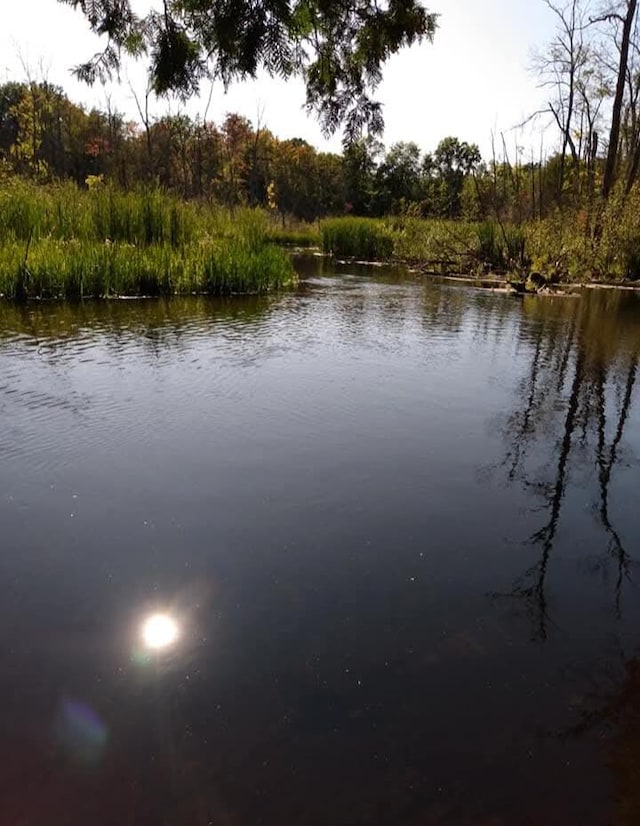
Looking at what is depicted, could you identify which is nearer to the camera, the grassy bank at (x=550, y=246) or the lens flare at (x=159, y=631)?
the lens flare at (x=159, y=631)

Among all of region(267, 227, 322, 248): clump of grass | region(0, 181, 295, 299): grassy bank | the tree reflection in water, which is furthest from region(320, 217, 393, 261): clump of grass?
the tree reflection in water

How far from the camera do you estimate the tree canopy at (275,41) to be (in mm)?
3023

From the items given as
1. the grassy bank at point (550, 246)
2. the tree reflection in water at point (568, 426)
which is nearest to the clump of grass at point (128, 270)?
the tree reflection in water at point (568, 426)

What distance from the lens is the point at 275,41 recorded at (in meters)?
3.04

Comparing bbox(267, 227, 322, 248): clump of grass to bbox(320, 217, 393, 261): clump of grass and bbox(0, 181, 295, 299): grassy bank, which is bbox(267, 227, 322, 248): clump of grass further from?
bbox(0, 181, 295, 299): grassy bank

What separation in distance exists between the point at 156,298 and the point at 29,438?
5550mm

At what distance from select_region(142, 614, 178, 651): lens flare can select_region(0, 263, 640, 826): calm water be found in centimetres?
4

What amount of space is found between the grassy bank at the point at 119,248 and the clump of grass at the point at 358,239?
349 inches

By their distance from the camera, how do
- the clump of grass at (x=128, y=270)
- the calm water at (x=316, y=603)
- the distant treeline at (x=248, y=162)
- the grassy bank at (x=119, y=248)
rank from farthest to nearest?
the distant treeline at (x=248, y=162) < the grassy bank at (x=119, y=248) < the clump of grass at (x=128, y=270) < the calm water at (x=316, y=603)

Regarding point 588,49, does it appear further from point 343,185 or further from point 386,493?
point 343,185

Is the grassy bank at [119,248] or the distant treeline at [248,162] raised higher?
the distant treeline at [248,162]

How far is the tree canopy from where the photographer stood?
302 cm

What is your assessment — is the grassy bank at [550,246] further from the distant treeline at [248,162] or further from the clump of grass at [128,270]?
the distant treeline at [248,162]

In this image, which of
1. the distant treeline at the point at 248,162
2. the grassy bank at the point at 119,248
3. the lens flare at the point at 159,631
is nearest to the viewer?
the lens flare at the point at 159,631
